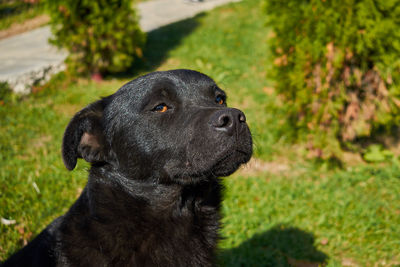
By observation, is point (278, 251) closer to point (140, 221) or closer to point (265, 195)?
point (265, 195)

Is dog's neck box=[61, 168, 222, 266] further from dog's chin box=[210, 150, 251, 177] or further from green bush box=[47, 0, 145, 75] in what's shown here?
green bush box=[47, 0, 145, 75]

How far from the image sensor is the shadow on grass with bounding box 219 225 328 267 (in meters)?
3.82

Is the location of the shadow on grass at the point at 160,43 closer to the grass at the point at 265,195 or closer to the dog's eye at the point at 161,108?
the grass at the point at 265,195

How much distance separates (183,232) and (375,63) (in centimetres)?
400

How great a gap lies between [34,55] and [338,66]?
6908 millimetres

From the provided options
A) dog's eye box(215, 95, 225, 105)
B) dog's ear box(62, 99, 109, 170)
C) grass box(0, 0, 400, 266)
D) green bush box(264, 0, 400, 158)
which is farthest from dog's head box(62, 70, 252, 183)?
green bush box(264, 0, 400, 158)

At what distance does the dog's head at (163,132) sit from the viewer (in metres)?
2.39

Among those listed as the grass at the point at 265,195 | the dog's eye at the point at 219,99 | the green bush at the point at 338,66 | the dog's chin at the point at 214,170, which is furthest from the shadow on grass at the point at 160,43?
the dog's chin at the point at 214,170

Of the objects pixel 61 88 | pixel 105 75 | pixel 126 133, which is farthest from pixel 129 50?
pixel 126 133

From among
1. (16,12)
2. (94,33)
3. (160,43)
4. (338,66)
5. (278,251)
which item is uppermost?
(338,66)

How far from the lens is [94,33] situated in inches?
314

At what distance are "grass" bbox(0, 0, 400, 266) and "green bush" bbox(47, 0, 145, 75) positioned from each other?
2.44ft

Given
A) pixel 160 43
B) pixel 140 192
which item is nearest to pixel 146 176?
pixel 140 192

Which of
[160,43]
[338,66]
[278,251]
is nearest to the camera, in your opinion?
[278,251]
